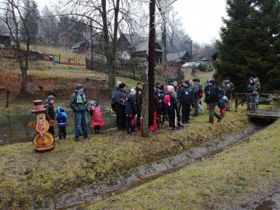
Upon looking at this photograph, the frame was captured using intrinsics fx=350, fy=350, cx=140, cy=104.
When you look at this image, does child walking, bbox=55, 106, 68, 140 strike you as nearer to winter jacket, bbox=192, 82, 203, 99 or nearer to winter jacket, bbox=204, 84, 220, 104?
winter jacket, bbox=204, 84, 220, 104

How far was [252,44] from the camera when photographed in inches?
1070

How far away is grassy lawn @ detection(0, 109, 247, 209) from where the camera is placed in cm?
877

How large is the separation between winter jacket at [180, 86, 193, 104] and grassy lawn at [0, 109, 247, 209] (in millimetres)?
1966

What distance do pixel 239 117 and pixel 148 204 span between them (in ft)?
39.2

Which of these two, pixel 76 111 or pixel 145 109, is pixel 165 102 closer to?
pixel 145 109

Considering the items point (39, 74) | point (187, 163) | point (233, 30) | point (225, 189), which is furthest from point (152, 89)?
point (39, 74)

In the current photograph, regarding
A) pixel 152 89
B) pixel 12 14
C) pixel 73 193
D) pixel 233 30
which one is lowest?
pixel 73 193

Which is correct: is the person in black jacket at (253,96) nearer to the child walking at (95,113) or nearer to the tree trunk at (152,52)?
the tree trunk at (152,52)

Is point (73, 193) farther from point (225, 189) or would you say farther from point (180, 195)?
point (225, 189)

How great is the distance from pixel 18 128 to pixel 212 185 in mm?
13907

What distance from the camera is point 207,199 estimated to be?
27.4 feet

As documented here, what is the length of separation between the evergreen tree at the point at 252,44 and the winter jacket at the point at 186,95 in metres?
12.1

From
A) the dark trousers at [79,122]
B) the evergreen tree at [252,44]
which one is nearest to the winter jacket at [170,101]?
the dark trousers at [79,122]

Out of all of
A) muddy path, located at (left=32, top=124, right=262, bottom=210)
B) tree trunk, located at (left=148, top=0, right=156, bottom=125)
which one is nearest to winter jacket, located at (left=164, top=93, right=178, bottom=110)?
tree trunk, located at (left=148, top=0, right=156, bottom=125)
